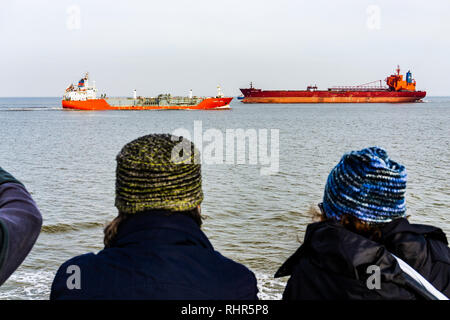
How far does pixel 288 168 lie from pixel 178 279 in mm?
16201

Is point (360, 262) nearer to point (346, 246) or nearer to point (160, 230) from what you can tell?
point (346, 246)

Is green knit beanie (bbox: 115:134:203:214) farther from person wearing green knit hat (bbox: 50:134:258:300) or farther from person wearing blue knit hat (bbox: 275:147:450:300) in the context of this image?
person wearing blue knit hat (bbox: 275:147:450:300)

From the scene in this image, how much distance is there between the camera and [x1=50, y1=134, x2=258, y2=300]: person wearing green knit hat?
1.36m

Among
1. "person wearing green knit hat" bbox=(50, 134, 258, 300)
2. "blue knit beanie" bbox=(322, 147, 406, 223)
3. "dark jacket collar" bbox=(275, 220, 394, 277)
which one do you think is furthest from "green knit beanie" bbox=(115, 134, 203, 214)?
"blue knit beanie" bbox=(322, 147, 406, 223)

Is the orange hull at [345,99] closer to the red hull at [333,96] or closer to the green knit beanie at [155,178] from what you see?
the red hull at [333,96]

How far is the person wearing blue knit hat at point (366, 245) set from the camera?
159 cm

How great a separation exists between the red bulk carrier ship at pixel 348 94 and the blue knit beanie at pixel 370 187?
98543mm

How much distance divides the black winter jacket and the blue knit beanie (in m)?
0.07

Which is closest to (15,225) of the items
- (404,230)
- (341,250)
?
(341,250)

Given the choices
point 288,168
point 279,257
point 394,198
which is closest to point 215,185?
point 288,168

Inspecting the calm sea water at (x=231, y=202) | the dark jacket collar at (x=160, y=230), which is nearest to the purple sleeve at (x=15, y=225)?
the dark jacket collar at (x=160, y=230)

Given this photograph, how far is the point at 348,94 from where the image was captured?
333ft

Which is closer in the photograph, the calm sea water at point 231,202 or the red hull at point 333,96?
the calm sea water at point 231,202
